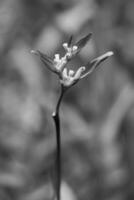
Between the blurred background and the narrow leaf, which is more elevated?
the blurred background

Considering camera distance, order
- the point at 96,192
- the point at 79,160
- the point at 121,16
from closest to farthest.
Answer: the point at 96,192, the point at 79,160, the point at 121,16

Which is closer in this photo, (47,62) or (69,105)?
(47,62)

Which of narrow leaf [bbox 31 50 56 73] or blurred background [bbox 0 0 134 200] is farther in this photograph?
blurred background [bbox 0 0 134 200]

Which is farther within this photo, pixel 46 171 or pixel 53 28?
pixel 53 28

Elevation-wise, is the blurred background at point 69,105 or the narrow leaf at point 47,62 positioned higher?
the blurred background at point 69,105

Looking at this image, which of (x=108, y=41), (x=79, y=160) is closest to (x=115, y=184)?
(x=79, y=160)

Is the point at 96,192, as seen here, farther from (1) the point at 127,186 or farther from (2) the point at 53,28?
(2) the point at 53,28

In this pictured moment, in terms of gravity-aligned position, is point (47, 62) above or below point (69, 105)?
below

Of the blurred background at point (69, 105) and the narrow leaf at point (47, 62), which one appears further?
the blurred background at point (69, 105)
